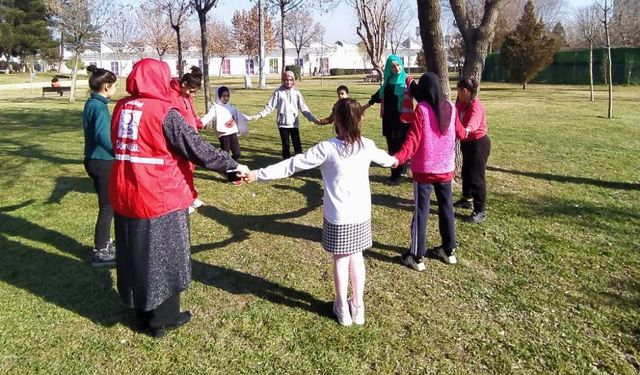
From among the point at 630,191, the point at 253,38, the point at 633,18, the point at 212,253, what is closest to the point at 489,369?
the point at 212,253

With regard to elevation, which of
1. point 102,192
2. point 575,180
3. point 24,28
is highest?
point 24,28

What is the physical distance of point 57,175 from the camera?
832 centimetres

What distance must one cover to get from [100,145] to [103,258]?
3.74ft

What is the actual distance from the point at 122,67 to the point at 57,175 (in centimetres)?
6246

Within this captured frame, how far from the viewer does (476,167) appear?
5.85 m

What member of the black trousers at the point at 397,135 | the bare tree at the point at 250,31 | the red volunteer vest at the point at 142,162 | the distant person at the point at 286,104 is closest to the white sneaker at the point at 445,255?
the black trousers at the point at 397,135

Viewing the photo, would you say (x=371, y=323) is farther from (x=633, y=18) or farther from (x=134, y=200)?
(x=633, y=18)

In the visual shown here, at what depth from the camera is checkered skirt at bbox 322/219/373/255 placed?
3455mm

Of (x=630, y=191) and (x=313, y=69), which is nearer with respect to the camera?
(x=630, y=191)

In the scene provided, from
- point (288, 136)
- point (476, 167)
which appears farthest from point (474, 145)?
point (288, 136)

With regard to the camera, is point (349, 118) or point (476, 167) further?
point (476, 167)

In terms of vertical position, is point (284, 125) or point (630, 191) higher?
point (284, 125)

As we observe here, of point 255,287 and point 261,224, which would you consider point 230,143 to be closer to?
point 261,224

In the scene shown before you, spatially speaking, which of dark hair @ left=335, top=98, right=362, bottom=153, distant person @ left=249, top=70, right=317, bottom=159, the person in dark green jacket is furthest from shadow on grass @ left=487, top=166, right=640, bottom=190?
the person in dark green jacket
